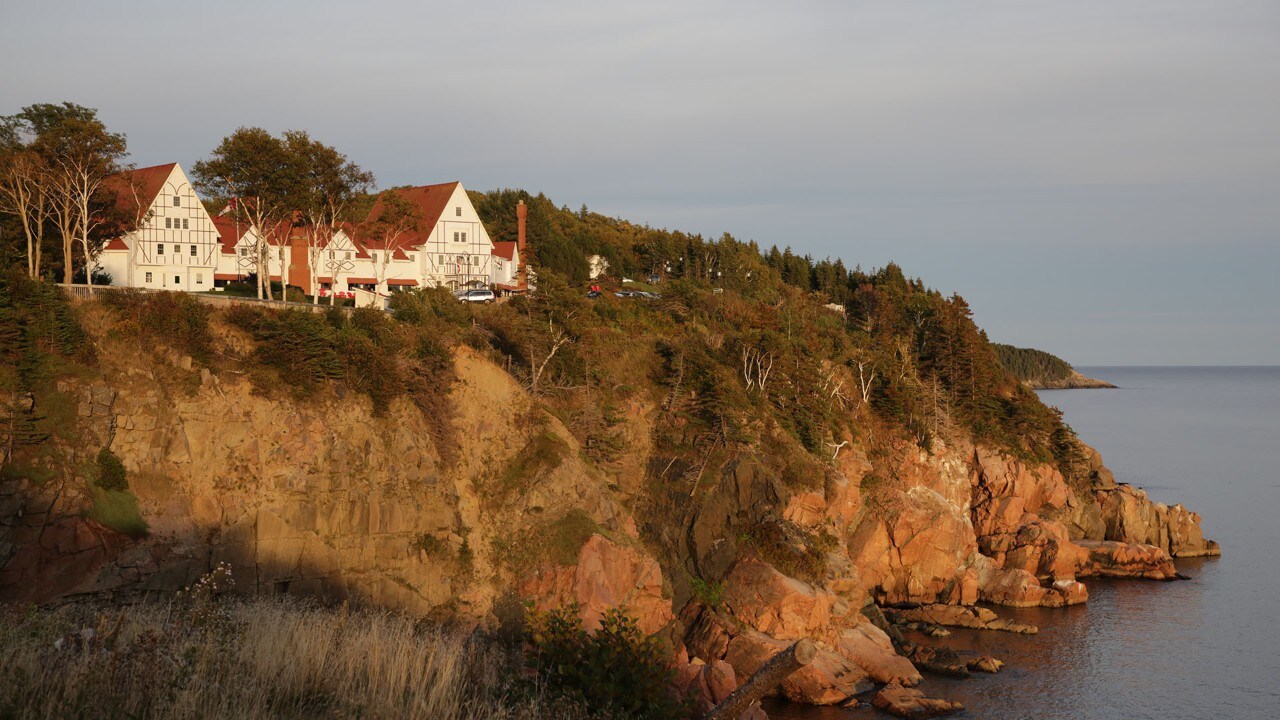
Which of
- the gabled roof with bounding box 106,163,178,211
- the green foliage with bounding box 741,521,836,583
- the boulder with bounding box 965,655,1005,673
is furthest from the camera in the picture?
the gabled roof with bounding box 106,163,178,211

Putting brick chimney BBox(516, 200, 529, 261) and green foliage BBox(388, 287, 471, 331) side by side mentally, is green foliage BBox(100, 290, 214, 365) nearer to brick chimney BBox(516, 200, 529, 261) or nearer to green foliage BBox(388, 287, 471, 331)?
green foliage BBox(388, 287, 471, 331)

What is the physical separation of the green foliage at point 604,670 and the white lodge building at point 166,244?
48.6m

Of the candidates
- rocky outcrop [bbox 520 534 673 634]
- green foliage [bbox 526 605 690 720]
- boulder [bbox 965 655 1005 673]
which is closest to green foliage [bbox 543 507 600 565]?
rocky outcrop [bbox 520 534 673 634]

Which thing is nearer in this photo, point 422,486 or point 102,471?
point 102,471

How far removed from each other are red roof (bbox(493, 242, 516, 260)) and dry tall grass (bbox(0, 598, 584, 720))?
58371 millimetres

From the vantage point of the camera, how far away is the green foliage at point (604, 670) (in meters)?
12.1

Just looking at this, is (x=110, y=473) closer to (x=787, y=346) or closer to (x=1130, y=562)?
(x=787, y=346)

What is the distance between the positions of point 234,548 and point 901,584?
34557 millimetres

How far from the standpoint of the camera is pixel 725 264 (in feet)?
284

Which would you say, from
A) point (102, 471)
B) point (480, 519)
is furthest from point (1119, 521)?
point (102, 471)

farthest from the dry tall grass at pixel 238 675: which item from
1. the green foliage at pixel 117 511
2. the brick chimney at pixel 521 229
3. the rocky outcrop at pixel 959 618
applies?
the brick chimney at pixel 521 229

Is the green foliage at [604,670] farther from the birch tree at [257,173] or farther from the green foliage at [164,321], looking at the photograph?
the birch tree at [257,173]

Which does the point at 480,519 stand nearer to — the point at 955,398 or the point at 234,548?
the point at 234,548

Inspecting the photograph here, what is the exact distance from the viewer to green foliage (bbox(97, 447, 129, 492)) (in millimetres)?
29266
